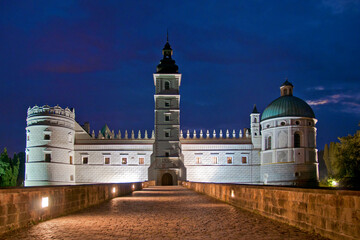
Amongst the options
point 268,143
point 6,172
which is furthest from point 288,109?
point 6,172

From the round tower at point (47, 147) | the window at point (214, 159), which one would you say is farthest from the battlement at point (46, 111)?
the window at point (214, 159)

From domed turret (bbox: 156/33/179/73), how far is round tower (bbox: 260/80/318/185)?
16503 millimetres

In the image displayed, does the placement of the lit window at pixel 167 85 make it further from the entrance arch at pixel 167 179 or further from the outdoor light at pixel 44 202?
the outdoor light at pixel 44 202

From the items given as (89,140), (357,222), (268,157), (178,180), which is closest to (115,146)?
(89,140)

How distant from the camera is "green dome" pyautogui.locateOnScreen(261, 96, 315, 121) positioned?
59406 millimetres

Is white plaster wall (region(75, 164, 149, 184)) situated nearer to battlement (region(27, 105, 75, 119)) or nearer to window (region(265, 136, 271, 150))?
battlement (region(27, 105, 75, 119))

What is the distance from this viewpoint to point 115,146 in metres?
61.0

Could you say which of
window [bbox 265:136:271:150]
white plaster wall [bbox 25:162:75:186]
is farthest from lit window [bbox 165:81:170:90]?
white plaster wall [bbox 25:162:75:186]

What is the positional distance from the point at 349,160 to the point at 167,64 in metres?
32.3

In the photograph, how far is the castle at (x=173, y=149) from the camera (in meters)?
56.6

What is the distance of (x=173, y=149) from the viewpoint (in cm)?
5900

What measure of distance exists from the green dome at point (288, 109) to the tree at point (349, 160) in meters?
16.8

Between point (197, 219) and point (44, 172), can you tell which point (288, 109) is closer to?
point (44, 172)

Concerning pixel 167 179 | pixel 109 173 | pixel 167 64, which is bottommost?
pixel 167 179
